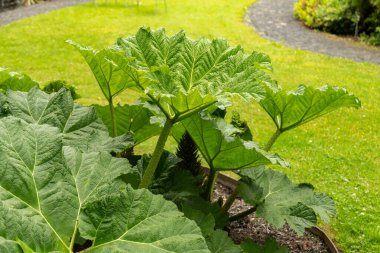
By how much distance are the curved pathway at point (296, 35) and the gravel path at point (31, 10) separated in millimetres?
4209

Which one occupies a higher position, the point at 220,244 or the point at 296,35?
the point at 220,244

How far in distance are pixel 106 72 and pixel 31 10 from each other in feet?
33.5

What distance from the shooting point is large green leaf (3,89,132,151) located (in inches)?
93.7

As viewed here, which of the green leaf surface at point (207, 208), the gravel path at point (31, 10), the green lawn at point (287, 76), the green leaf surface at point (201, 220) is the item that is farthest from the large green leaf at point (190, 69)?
the gravel path at point (31, 10)

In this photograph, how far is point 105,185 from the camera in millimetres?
1928

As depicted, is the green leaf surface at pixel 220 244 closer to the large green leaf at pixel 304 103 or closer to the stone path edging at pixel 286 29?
the large green leaf at pixel 304 103

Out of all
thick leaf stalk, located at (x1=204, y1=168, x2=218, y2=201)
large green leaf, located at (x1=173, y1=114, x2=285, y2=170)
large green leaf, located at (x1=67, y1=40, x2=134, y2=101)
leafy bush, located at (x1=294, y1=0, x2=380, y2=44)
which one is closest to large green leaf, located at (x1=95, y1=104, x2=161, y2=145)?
large green leaf, located at (x1=67, y1=40, x2=134, y2=101)

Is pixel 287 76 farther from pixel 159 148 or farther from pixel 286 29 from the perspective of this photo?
pixel 159 148

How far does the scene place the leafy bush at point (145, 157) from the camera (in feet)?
5.44

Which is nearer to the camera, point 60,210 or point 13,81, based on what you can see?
point 60,210

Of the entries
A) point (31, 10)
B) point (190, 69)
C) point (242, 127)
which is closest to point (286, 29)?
point (31, 10)

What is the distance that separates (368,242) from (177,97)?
249cm

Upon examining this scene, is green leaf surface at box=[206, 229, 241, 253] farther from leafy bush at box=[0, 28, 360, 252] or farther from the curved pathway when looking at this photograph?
the curved pathway

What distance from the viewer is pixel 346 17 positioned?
38.0 ft
